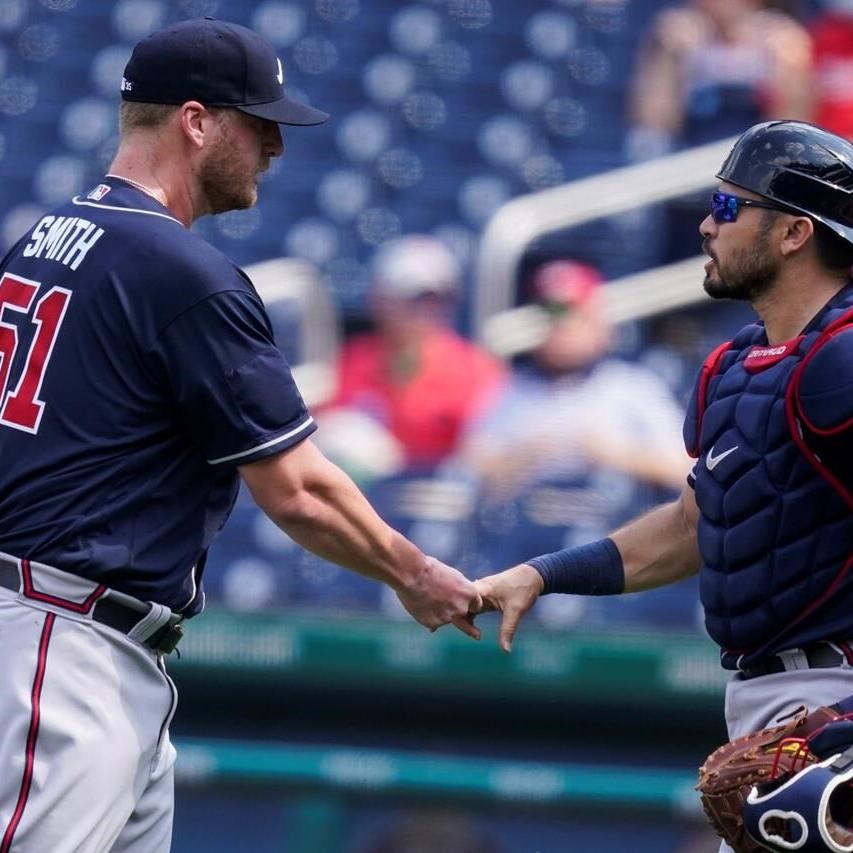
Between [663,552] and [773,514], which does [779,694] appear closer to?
[773,514]

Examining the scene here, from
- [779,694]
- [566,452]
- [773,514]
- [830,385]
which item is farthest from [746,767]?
[566,452]

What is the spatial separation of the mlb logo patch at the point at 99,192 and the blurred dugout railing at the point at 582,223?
4437mm

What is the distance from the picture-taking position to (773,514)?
3088 millimetres

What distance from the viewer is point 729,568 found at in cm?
317

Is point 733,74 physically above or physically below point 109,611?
below

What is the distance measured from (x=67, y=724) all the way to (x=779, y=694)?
1.30m

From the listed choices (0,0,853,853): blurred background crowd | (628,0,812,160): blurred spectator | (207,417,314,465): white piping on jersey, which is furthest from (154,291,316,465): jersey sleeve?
(628,0,812,160): blurred spectator

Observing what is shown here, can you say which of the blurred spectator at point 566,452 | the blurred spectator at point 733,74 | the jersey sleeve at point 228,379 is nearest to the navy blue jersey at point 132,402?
the jersey sleeve at point 228,379

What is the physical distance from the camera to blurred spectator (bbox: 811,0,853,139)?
7.85 meters

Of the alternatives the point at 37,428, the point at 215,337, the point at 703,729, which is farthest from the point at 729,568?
the point at 703,729

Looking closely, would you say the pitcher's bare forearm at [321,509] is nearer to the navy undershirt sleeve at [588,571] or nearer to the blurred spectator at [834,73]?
the navy undershirt sleeve at [588,571]

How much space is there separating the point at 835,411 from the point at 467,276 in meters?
4.82

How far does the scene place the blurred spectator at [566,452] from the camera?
7285mm

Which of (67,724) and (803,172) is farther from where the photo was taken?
(803,172)
